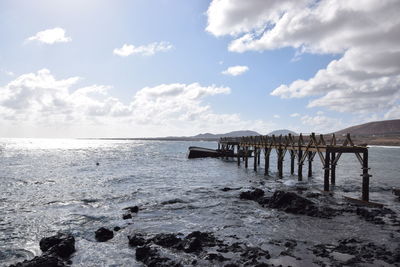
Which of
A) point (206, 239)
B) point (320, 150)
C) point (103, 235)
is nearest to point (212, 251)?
point (206, 239)

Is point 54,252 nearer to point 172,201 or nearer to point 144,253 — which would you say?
point 144,253

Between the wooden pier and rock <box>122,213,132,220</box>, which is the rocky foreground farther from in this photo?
the wooden pier

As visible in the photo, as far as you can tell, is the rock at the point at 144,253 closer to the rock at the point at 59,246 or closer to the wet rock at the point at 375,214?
the rock at the point at 59,246

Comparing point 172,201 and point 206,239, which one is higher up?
point 206,239

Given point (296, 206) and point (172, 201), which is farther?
point (172, 201)

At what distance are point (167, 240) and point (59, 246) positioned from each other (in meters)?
3.83

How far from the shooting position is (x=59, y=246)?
1042 cm

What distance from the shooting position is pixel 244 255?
32.8 ft

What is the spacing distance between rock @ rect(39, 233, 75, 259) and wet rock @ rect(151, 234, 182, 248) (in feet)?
9.85

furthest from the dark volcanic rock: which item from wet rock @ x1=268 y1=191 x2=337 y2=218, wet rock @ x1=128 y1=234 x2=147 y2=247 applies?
wet rock @ x1=268 y1=191 x2=337 y2=218

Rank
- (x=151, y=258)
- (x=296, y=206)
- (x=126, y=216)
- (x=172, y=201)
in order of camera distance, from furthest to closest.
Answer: (x=172, y=201)
(x=296, y=206)
(x=126, y=216)
(x=151, y=258)

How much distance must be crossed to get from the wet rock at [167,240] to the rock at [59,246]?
3002 mm

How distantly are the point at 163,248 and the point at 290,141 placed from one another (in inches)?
852

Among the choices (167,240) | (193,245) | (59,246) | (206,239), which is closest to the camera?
(59,246)
